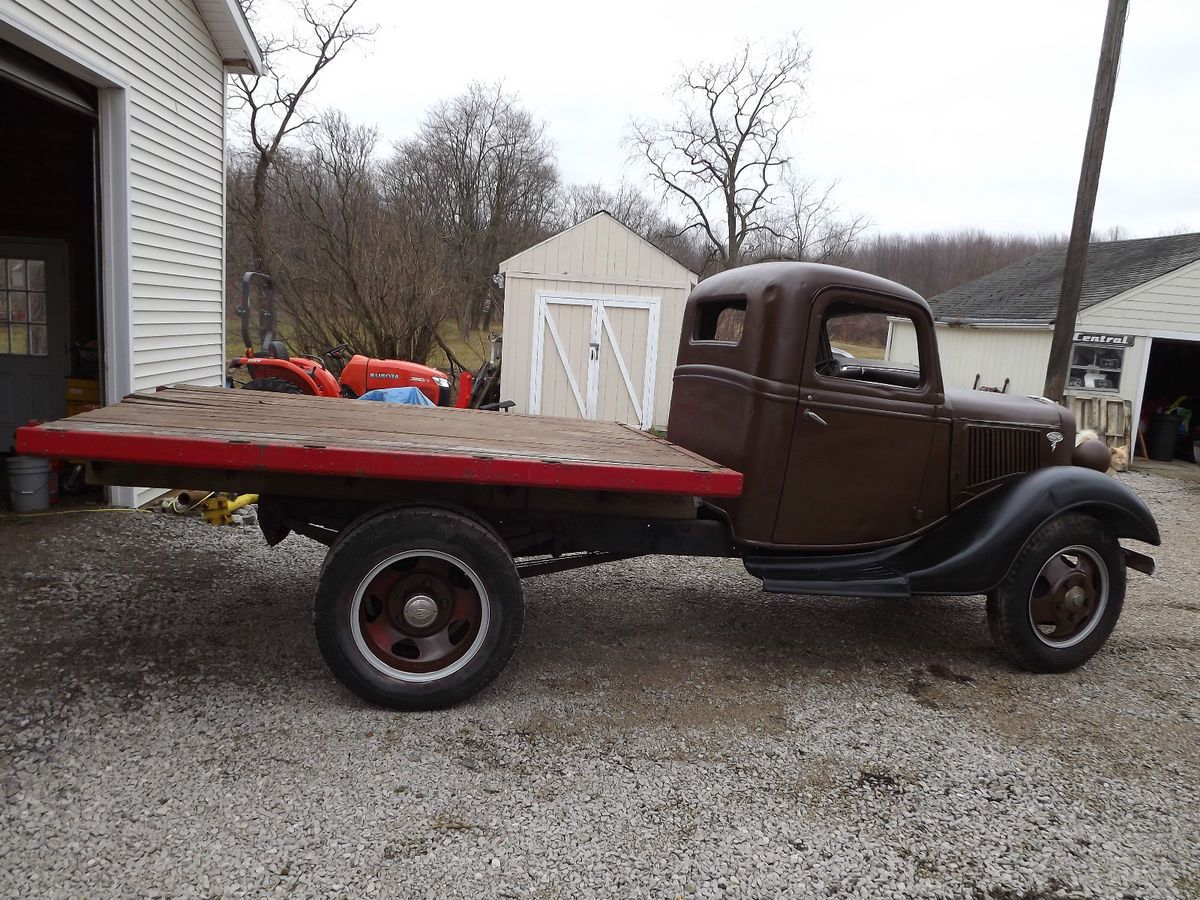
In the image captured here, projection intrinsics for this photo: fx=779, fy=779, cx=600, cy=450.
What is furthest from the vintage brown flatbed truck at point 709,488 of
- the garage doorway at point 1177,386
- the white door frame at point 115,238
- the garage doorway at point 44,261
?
the garage doorway at point 1177,386

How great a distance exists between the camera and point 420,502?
3426 millimetres

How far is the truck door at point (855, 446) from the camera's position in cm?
393

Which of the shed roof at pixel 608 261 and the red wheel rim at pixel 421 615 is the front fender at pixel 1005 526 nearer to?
the red wheel rim at pixel 421 615

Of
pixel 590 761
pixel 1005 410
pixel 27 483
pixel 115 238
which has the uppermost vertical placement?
pixel 115 238

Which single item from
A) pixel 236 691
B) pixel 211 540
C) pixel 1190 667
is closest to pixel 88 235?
pixel 211 540

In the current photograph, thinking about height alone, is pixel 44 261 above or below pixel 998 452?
above

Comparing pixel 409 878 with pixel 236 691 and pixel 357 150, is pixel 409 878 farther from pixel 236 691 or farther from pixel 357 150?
pixel 357 150

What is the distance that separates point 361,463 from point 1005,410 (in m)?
3.57

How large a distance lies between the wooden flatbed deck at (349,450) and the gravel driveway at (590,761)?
1073mm

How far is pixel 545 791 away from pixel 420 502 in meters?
1.30

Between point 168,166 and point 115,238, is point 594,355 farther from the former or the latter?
point 115,238

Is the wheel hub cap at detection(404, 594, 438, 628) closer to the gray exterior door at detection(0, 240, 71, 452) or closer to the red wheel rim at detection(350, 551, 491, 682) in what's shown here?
the red wheel rim at detection(350, 551, 491, 682)

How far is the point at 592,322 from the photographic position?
43.0 ft

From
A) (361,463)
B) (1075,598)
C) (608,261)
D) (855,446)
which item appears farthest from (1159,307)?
(361,463)
